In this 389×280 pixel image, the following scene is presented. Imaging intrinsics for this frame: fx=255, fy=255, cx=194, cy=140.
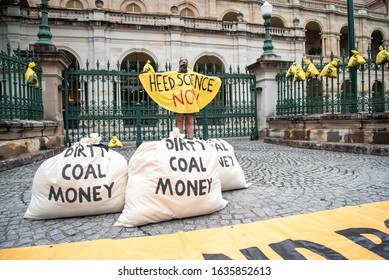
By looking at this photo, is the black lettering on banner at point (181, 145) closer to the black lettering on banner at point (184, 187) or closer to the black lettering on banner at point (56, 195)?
the black lettering on banner at point (184, 187)

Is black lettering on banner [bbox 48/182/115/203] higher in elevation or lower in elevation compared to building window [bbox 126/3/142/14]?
lower

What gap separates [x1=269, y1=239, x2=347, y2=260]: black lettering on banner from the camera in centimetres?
165

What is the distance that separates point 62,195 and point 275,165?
12.8 ft

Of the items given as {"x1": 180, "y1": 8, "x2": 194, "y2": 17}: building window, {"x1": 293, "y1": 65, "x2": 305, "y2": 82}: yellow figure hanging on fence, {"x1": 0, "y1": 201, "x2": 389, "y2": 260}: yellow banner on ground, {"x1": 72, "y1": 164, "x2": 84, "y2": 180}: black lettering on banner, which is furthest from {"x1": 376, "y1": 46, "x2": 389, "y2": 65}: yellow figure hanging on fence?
{"x1": 180, "y1": 8, "x2": 194, "y2": 17}: building window

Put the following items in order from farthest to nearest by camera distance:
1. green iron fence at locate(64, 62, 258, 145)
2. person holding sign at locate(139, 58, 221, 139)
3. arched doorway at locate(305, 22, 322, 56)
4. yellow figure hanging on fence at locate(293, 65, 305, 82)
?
1. arched doorway at locate(305, 22, 322, 56)
2. green iron fence at locate(64, 62, 258, 145)
3. yellow figure hanging on fence at locate(293, 65, 305, 82)
4. person holding sign at locate(139, 58, 221, 139)

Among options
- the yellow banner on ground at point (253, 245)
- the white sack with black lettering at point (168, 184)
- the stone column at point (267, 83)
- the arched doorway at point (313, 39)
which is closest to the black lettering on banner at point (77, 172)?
the white sack with black lettering at point (168, 184)

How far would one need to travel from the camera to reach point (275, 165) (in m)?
5.05

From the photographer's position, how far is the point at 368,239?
184cm

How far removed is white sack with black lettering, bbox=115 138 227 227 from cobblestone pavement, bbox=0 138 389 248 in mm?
99

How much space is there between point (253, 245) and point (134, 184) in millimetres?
1134

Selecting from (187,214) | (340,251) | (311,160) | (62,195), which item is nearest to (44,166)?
(62,195)

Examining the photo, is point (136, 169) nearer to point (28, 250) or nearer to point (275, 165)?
point (28, 250)

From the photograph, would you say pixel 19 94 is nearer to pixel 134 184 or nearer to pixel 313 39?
pixel 134 184

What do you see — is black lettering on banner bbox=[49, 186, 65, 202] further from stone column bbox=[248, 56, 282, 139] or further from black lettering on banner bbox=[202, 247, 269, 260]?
stone column bbox=[248, 56, 282, 139]
